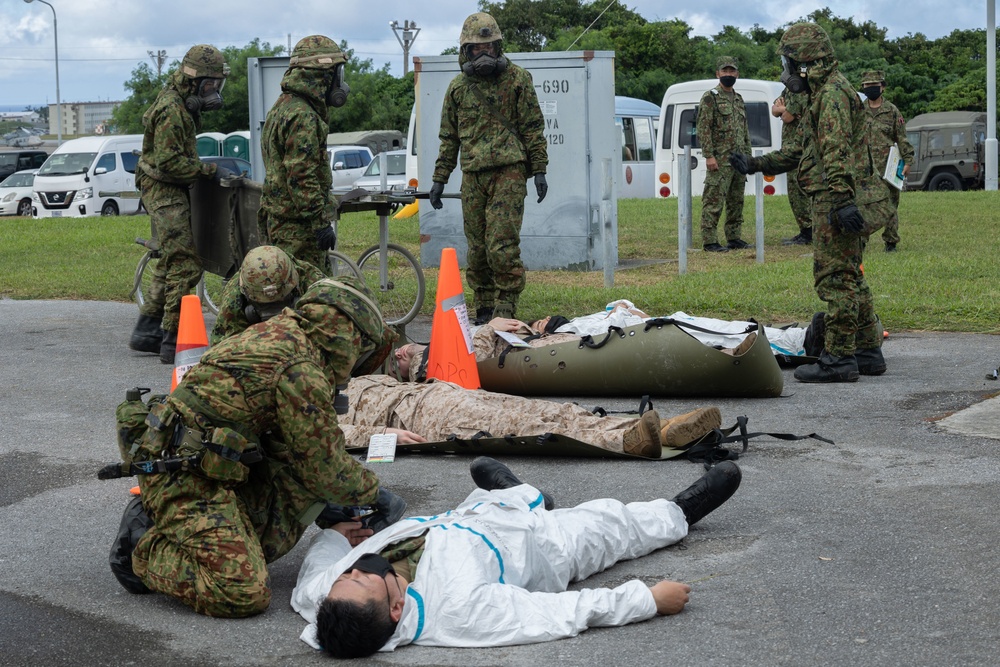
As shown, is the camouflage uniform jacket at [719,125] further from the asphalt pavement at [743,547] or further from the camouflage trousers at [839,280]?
the asphalt pavement at [743,547]

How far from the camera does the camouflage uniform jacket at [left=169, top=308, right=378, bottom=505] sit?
4.07 metres

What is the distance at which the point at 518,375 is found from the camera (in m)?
7.43

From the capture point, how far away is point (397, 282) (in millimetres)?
10125

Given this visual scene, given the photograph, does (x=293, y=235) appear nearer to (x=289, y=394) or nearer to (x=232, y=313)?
(x=232, y=313)

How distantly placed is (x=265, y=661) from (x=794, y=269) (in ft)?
32.1

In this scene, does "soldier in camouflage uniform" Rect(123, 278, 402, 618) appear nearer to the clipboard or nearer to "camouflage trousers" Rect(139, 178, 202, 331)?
"camouflage trousers" Rect(139, 178, 202, 331)

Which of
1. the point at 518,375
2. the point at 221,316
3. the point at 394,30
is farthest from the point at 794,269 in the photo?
the point at 394,30

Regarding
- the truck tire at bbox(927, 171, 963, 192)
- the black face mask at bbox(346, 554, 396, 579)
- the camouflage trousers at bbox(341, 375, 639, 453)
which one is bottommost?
the black face mask at bbox(346, 554, 396, 579)

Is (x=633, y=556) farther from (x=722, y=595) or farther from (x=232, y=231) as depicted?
(x=232, y=231)

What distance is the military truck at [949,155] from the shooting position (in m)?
30.7

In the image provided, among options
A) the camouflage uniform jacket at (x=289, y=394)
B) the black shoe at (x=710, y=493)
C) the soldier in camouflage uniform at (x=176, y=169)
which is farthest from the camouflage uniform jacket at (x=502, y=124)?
the camouflage uniform jacket at (x=289, y=394)

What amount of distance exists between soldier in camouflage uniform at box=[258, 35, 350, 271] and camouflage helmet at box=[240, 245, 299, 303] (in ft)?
10.6

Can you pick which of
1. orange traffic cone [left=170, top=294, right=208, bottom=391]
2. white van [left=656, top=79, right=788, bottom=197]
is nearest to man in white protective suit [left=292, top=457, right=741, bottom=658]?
orange traffic cone [left=170, top=294, right=208, bottom=391]

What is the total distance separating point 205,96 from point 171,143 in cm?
42
